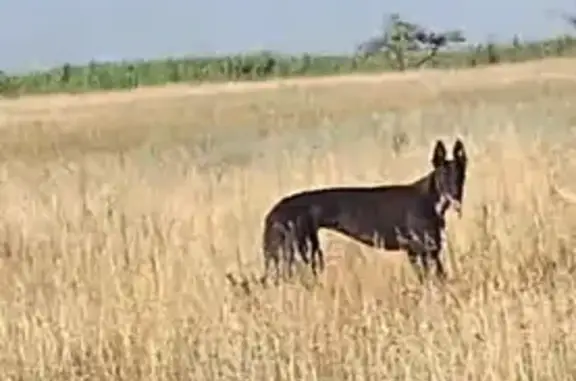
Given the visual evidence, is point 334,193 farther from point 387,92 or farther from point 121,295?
point 387,92

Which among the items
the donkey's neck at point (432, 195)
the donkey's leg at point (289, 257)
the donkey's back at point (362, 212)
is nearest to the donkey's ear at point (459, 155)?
the donkey's neck at point (432, 195)

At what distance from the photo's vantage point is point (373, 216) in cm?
769

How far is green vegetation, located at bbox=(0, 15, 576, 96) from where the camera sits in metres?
68.4

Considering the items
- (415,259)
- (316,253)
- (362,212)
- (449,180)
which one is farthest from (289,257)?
(449,180)

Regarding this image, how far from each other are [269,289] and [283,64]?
6821 cm

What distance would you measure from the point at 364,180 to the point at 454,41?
6587cm

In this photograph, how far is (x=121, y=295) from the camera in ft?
21.9

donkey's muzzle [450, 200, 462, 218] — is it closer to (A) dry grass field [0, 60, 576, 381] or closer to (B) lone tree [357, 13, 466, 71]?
(A) dry grass field [0, 60, 576, 381]

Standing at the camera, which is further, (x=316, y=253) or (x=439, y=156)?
(x=439, y=156)

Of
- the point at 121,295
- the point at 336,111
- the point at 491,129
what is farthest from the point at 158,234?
the point at 336,111

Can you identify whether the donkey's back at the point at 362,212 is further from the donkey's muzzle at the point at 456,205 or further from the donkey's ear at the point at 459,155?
the donkey's ear at the point at 459,155

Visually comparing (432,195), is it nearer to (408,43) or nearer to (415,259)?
(415,259)

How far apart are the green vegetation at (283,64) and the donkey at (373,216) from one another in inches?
2321

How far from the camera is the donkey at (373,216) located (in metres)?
7.58
